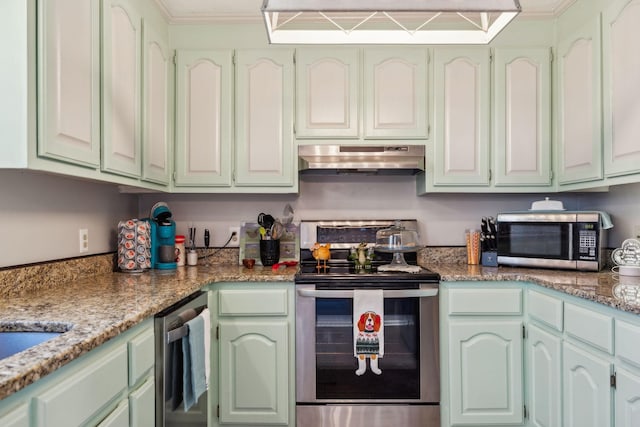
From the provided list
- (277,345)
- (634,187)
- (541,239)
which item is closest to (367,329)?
(277,345)

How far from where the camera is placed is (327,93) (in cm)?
232

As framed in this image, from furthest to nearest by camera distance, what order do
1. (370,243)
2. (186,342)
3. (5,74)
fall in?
(370,243) → (186,342) → (5,74)

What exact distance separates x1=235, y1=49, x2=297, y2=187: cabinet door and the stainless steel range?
2.49 ft

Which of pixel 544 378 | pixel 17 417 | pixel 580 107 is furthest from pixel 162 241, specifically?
pixel 580 107

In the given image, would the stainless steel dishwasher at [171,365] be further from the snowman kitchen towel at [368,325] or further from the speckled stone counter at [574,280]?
the speckled stone counter at [574,280]

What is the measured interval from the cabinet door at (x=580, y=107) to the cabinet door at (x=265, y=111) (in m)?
1.61

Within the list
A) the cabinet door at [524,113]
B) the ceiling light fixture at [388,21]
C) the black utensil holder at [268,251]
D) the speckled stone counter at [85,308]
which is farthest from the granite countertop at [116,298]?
the ceiling light fixture at [388,21]

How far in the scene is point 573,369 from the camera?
1619mm

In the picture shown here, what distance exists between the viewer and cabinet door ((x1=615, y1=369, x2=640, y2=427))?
129 centimetres

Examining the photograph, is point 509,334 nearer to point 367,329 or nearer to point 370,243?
point 367,329

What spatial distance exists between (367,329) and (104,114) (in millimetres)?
1593

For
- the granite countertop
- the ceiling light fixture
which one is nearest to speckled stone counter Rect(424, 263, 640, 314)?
the granite countertop

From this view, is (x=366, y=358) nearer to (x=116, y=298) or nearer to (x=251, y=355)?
(x=251, y=355)

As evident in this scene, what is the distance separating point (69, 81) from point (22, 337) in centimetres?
85
